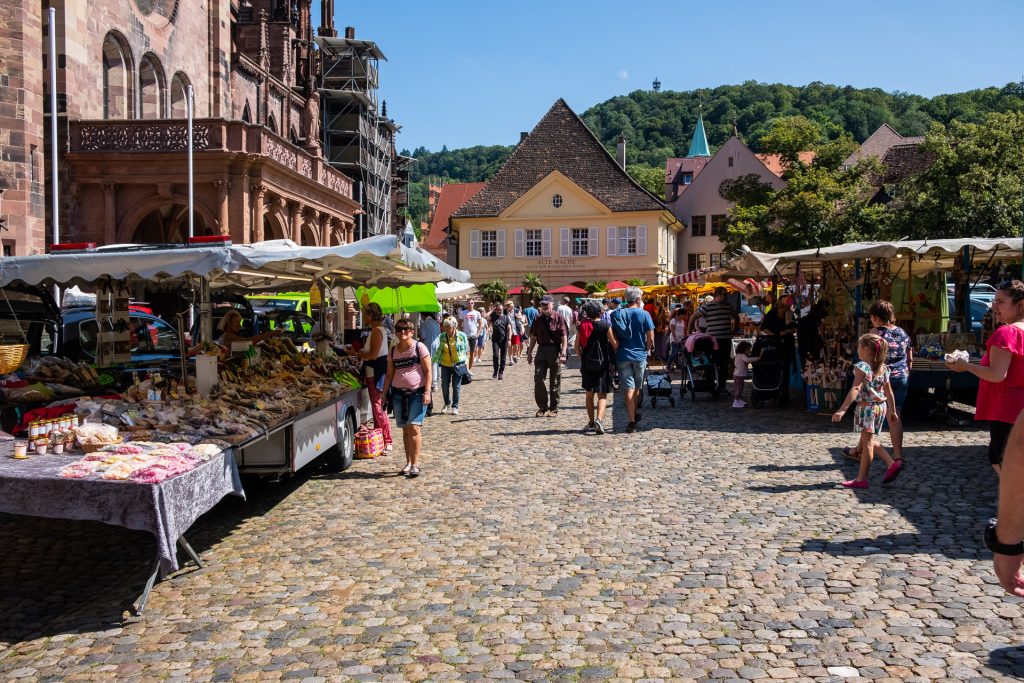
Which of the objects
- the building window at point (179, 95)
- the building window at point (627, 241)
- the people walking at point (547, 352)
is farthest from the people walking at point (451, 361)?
the building window at point (627, 241)

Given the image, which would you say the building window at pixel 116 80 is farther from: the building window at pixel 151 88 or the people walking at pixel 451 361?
the people walking at pixel 451 361

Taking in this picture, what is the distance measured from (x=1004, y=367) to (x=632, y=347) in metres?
6.72

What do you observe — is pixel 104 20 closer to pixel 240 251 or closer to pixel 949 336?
pixel 240 251

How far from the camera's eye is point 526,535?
23.8 feet

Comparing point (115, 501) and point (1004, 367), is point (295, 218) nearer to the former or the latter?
point (115, 501)

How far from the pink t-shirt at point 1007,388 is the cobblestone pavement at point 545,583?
95cm

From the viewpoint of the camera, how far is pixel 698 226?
6600cm

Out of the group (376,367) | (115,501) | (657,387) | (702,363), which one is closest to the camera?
(115,501)

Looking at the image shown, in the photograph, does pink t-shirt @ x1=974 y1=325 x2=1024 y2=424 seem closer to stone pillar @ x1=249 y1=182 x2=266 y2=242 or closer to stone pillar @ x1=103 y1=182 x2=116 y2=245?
stone pillar @ x1=249 y1=182 x2=266 y2=242

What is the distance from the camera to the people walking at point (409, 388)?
9.79 meters

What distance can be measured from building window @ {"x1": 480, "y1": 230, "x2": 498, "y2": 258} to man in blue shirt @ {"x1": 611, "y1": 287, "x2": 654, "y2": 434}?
153 ft

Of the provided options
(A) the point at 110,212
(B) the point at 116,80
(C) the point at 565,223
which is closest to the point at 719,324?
(A) the point at 110,212

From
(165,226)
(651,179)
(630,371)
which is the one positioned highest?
(651,179)

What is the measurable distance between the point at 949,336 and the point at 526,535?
862cm
